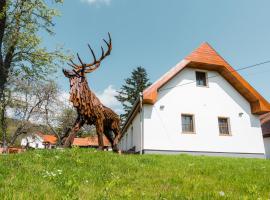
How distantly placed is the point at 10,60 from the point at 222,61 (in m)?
15.8

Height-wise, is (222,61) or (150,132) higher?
(222,61)

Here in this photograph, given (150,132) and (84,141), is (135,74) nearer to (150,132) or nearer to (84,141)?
(84,141)

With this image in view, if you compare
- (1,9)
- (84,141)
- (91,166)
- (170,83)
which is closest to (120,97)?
(84,141)

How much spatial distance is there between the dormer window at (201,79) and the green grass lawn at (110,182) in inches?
608

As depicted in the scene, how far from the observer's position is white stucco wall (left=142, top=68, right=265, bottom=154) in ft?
64.2

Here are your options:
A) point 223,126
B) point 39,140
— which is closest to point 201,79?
point 223,126

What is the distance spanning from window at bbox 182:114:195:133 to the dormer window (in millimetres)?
3156

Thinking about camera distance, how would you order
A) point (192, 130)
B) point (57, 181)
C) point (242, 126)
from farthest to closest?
point (242, 126) < point (192, 130) < point (57, 181)

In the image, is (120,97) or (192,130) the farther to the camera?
(120,97)

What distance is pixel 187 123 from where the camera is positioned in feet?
68.1

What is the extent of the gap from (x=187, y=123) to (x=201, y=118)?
120 cm

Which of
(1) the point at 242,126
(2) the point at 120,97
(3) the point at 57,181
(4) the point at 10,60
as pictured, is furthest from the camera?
(2) the point at 120,97

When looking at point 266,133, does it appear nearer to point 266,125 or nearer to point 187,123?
point 266,125

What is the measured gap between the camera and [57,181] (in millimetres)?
5539
